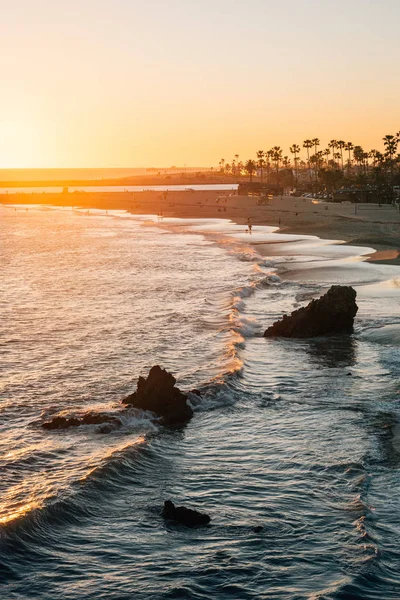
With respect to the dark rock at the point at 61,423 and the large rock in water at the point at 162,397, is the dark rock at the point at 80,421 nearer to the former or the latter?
the dark rock at the point at 61,423

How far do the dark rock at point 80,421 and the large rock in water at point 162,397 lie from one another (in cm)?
109

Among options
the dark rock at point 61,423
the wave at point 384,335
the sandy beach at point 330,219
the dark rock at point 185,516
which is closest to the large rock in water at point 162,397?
the dark rock at point 61,423

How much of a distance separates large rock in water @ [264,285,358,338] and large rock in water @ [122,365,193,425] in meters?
10.3

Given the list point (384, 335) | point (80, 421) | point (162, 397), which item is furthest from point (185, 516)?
point (384, 335)

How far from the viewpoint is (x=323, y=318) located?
3031 cm

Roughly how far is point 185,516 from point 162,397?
6.61 metres

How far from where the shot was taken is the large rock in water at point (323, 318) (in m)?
30.1

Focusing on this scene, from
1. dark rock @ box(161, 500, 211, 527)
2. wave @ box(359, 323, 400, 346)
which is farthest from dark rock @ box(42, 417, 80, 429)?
wave @ box(359, 323, 400, 346)

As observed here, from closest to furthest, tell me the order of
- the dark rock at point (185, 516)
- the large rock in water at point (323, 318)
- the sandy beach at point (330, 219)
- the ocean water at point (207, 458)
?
1. the ocean water at point (207, 458)
2. the dark rock at point (185, 516)
3. the large rock in water at point (323, 318)
4. the sandy beach at point (330, 219)

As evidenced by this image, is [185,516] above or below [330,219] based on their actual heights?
below

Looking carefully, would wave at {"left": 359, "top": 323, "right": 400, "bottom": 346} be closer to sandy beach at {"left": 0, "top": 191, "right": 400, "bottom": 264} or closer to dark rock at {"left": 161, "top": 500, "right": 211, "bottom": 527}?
dark rock at {"left": 161, "top": 500, "right": 211, "bottom": 527}

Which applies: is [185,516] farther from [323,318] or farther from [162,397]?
[323,318]

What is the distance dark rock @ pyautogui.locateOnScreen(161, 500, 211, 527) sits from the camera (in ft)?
46.1

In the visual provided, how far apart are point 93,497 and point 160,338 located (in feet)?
50.2
